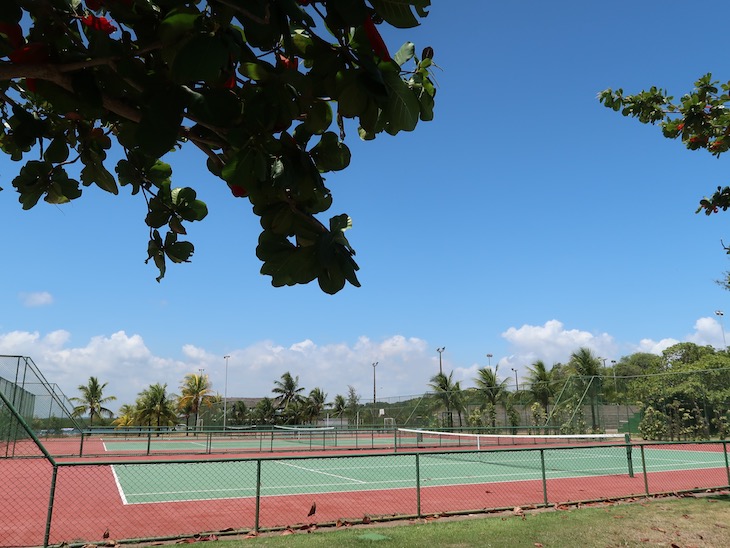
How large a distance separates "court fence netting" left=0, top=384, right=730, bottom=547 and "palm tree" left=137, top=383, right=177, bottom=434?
36499 millimetres

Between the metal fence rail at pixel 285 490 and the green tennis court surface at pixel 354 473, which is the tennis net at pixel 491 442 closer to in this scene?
the green tennis court surface at pixel 354 473

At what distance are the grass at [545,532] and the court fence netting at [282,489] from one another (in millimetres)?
681

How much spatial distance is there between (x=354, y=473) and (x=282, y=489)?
13.3 ft

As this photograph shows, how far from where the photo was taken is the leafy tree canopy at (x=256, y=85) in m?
1.44

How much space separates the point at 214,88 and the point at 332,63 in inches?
14.5

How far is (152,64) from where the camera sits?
1.98 meters

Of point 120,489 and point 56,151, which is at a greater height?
point 56,151

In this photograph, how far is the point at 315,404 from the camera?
67188mm

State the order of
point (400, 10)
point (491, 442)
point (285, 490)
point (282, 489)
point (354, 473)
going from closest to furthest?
point (400, 10) → point (285, 490) → point (282, 489) → point (354, 473) → point (491, 442)

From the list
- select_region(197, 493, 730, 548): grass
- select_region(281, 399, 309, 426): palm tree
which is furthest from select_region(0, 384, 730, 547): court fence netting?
select_region(281, 399, 309, 426): palm tree

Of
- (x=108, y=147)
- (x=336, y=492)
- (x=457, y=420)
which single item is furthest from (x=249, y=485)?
(x=457, y=420)

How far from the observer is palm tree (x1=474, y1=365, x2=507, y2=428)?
3897 centimetres

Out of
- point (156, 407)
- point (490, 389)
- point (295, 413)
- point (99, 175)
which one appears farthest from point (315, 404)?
point (99, 175)

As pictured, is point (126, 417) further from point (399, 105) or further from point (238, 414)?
point (399, 105)
